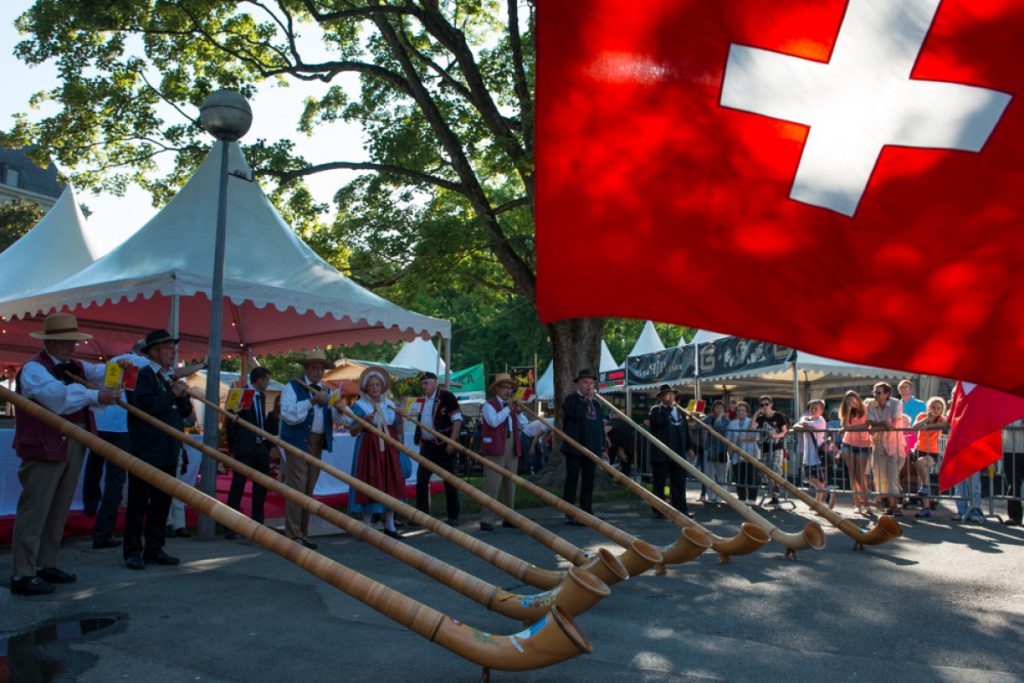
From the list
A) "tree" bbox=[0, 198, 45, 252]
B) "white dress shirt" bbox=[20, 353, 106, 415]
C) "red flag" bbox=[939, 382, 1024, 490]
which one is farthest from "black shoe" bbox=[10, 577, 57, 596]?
"tree" bbox=[0, 198, 45, 252]

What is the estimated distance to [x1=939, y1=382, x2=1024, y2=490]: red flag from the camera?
12.1 feet

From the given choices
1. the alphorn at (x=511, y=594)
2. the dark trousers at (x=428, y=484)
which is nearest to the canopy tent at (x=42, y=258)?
the dark trousers at (x=428, y=484)

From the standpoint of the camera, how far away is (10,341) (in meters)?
17.6

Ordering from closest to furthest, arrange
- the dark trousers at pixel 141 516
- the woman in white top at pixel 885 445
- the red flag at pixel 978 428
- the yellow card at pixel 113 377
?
the red flag at pixel 978 428, the yellow card at pixel 113 377, the dark trousers at pixel 141 516, the woman in white top at pixel 885 445

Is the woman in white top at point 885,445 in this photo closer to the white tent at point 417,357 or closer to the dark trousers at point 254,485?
the dark trousers at point 254,485

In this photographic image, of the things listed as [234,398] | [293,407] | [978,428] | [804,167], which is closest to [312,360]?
[293,407]

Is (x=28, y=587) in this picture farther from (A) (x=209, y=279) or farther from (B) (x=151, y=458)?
(A) (x=209, y=279)

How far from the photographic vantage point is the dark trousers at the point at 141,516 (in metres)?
6.84

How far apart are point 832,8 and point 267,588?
5.35 meters

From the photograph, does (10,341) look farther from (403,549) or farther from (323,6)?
(403,549)

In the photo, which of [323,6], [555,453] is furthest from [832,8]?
[323,6]

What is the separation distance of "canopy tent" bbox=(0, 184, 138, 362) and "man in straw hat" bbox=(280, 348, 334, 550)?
858 cm

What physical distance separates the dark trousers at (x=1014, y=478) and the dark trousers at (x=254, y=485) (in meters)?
9.35

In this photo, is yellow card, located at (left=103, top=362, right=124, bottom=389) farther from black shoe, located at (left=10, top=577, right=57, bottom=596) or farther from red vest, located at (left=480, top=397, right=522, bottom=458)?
red vest, located at (left=480, top=397, right=522, bottom=458)
